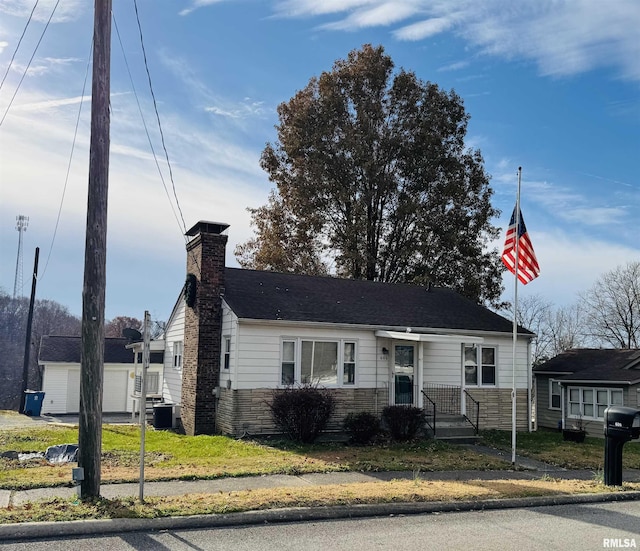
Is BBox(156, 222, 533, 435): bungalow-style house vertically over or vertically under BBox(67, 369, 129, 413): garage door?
over

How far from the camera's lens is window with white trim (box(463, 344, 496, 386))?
63.7 ft

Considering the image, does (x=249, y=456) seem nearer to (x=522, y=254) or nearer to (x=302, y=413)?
(x=302, y=413)

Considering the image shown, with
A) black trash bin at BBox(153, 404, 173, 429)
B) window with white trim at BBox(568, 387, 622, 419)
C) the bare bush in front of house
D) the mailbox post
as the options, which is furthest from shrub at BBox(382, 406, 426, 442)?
window with white trim at BBox(568, 387, 622, 419)

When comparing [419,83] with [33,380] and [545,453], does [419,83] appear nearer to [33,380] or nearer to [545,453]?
[545,453]

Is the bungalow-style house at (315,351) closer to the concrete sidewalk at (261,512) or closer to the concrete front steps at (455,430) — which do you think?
the concrete front steps at (455,430)

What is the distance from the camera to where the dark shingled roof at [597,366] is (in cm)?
2112

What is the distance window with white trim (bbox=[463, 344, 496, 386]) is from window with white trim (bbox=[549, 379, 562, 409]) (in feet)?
19.1

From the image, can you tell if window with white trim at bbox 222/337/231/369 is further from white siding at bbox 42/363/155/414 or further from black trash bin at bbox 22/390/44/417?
black trash bin at bbox 22/390/44/417

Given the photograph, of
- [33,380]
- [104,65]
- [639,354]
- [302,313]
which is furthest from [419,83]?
[33,380]

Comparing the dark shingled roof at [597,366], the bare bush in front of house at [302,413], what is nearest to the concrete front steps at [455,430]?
the bare bush in front of house at [302,413]

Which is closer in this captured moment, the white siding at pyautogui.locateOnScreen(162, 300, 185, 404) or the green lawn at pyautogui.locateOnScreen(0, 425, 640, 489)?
the green lawn at pyautogui.locateOnScreen(0, 425, 640, 489)

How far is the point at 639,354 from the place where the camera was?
22.3 m

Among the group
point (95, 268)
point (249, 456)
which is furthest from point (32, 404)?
point (95, 268)

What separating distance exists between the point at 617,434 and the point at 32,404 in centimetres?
2596
